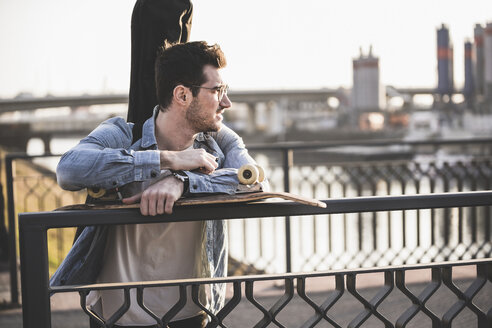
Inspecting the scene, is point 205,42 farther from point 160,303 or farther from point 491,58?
point 491,58

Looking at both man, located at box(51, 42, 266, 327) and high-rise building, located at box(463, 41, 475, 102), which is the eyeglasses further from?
high-rise building, located at box(463, 41, 475, 102)

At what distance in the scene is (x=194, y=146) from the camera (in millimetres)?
2270

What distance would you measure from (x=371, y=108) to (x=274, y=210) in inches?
3120

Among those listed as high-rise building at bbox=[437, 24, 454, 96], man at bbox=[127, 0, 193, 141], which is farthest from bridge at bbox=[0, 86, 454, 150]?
man at bbox=[127, 0, 193, 141]

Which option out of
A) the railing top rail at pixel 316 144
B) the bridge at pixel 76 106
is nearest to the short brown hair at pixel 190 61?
the railing top rail at pixel 316 144

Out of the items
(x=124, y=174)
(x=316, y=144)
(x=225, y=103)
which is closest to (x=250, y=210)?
(x=124, y=174)

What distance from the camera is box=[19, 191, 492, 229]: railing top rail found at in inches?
66.2

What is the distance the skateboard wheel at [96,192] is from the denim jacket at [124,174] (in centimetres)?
2

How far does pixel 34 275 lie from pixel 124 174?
434 millimetres

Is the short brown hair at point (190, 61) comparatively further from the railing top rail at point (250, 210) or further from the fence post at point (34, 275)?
the fence post at point (34, 275)

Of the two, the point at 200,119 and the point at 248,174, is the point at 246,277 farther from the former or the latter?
the point at 200,119

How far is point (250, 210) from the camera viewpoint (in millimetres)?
1772

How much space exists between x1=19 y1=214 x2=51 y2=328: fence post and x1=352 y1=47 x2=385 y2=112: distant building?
75.1m

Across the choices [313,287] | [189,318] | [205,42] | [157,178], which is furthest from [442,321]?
[313,287]
